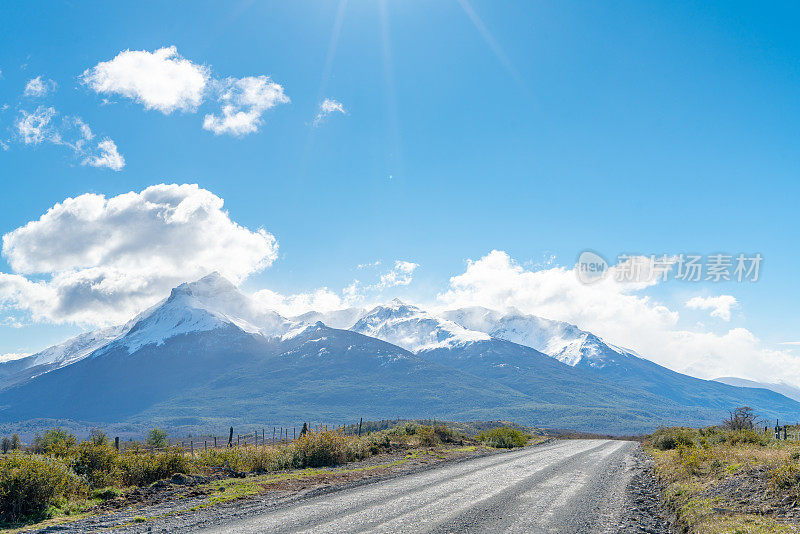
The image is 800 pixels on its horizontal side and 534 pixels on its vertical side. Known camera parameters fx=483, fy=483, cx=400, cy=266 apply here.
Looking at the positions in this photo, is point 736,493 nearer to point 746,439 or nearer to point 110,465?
point 746,439

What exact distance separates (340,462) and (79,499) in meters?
14.3

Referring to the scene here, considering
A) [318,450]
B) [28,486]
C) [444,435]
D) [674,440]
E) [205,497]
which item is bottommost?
[444,435]

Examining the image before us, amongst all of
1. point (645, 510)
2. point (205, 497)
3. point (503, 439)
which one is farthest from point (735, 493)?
point (503, 439)

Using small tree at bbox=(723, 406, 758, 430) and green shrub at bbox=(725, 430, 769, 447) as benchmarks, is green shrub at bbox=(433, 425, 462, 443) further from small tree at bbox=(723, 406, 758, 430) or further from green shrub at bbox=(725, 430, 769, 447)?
green shrub at bbox=(725, 430, 769, 447)

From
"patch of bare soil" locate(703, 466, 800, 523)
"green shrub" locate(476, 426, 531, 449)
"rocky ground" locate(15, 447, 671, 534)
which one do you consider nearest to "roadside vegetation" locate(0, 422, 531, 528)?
"rocky ground" locate(15, 447, 671, 534)

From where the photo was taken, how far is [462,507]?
14453mm

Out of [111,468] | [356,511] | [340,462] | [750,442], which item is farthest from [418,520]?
[750,442]

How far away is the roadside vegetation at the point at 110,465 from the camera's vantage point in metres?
14.0

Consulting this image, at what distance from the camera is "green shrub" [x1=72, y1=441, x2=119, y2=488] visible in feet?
61.5

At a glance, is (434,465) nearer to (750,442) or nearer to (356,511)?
(356,511)

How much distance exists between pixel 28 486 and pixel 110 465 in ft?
20.7

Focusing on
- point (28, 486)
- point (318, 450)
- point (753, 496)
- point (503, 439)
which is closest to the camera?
point (753, 496)

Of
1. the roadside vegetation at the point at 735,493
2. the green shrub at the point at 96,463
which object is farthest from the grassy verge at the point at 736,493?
the green shrub at the point at 96,463

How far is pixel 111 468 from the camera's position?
785 inches
